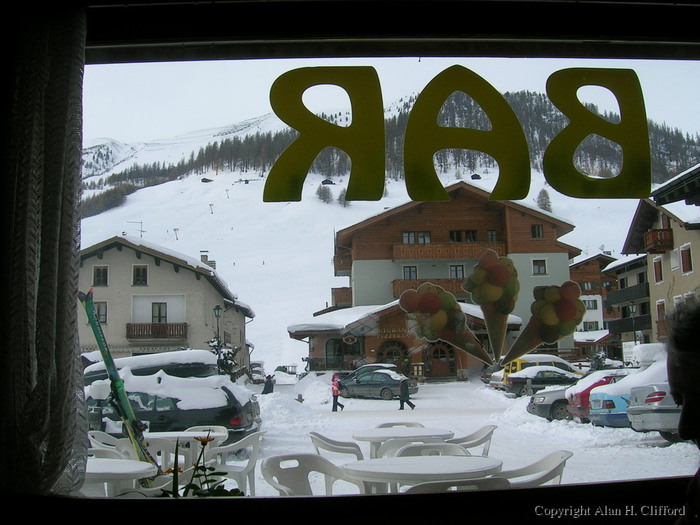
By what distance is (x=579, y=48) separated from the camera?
342 cm

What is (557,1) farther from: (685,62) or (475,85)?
(685,62)

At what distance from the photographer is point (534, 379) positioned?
386cm

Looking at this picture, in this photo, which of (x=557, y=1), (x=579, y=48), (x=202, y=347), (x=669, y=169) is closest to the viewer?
(x=557, y=1)

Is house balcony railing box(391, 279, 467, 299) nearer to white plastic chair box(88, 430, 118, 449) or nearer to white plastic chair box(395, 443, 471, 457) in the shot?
white plastic chair box(395, 443, 471, 457)

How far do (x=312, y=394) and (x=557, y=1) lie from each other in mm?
2440

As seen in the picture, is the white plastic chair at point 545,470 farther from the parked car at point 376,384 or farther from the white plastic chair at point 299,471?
the parked car at point 376,384

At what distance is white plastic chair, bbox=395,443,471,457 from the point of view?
3616mm

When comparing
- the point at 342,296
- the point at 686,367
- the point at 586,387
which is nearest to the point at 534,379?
the point at 586,387

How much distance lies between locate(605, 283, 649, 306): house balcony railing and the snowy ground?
0.72 m

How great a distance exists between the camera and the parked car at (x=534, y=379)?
382 cm

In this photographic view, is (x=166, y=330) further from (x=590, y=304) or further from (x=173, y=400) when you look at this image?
(x=590, y=304)

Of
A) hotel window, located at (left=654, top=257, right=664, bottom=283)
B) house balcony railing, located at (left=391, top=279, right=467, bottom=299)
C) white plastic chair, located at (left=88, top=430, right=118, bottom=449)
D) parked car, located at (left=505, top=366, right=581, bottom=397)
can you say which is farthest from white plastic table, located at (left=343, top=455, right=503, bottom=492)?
hotel window, located at (left=654, top=257, right=664, bottom=283)

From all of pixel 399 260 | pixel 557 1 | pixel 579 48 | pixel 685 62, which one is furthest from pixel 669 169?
pixel 399 260

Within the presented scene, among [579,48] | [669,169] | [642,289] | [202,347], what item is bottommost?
[202,347]
